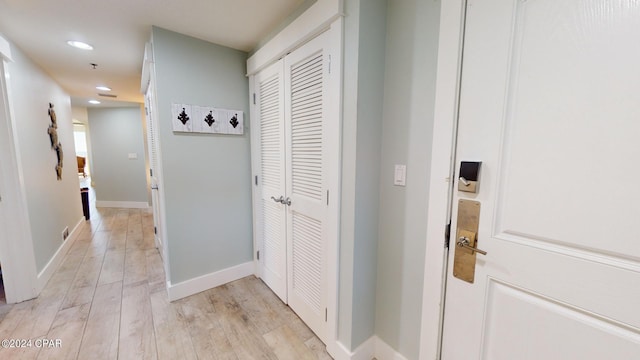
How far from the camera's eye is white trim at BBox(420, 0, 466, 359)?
3.37 ft

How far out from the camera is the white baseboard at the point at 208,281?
6.88 feet

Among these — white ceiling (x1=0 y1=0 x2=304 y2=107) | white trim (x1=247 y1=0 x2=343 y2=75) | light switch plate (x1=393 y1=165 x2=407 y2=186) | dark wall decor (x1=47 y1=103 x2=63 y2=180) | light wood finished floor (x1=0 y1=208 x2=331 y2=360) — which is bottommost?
light wood finished floor (x1=0 y1=208 x2=331 y2=360)

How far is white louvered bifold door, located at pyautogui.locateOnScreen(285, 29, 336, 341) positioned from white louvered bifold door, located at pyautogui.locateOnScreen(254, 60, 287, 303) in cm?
11

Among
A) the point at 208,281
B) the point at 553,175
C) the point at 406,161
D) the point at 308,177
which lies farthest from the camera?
the point at 208,281

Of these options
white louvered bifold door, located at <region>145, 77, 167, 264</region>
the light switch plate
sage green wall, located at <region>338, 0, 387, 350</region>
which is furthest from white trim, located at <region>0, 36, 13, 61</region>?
the light switch plate

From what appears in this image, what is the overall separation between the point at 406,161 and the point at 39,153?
3.62m

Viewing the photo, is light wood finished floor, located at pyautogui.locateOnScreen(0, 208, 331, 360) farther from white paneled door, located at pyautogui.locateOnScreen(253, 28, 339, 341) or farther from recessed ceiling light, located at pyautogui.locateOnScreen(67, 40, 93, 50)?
recessed ceiling light, located at pyautogui.locateOnScreen(67, 40, 93, 50)

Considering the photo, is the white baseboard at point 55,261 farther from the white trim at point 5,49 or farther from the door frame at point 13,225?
the white trim at point 5,49

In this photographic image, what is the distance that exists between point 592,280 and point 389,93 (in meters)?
1.07

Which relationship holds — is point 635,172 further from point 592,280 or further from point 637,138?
point 592,280

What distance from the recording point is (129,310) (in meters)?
1.98

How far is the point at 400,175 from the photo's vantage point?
1.31m

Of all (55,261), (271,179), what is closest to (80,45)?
(271,179)

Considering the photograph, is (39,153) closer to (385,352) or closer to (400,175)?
(400,175)
